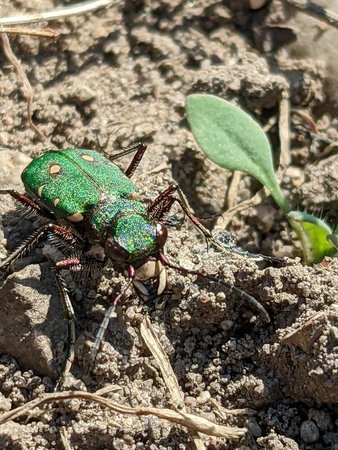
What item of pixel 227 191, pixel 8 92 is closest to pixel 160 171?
pixel 227 191

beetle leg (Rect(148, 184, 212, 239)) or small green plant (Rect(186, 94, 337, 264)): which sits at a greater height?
small green plant (Rect(186, 94, 337, 264))

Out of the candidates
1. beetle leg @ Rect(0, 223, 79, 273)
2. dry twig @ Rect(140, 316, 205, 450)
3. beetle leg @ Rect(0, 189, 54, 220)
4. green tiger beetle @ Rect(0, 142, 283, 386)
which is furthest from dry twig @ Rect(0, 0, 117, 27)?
dry twig @ Rect(140, 316, 205, 450)

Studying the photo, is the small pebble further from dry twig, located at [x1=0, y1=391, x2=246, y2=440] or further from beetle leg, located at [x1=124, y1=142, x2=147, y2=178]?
beetle leg, located at [x1=124, y1=142, x2=147, y2=178]

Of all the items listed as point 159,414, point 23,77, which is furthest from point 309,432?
point 23,77

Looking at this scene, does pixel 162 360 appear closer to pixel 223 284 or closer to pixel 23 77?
pixel 223 284

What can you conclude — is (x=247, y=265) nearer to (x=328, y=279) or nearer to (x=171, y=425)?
(x=328, y=279)
